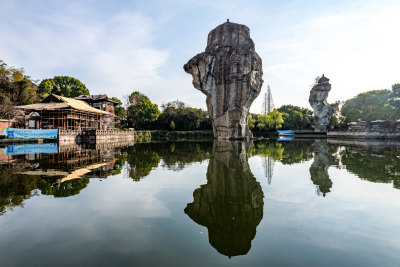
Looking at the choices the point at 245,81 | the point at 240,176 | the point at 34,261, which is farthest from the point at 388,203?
the point at 245,81

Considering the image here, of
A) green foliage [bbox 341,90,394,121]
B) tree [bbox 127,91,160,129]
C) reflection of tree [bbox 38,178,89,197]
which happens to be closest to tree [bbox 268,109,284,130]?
green foliage [bbox 341,90,394,121]

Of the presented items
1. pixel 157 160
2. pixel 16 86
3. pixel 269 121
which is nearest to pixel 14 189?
pixel 157 160

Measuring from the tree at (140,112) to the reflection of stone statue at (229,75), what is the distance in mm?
21761

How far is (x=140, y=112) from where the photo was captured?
5506 centimetres

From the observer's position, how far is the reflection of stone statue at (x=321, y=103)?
208ft

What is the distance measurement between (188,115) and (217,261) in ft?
197

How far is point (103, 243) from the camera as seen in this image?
3789 mm

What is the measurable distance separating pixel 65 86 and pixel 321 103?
223ft

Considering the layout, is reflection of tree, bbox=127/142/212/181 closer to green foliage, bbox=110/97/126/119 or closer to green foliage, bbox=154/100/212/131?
green foliage, bbox=110/97/126/119

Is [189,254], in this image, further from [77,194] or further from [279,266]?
[77,194]

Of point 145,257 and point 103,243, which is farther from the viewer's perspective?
point 103,243

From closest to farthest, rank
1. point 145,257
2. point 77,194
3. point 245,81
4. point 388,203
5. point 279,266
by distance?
point 279,266 < point 145,257 < point 388,203 < point 77,194 < point 245,81

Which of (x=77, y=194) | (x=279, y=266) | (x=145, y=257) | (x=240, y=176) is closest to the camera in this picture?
(x=279, y=266)

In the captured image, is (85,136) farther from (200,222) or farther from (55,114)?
(200,222)
